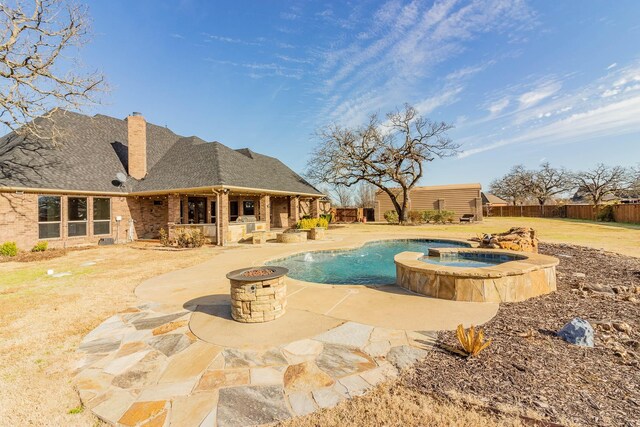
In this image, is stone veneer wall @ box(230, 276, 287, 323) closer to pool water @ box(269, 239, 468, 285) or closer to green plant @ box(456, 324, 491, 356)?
green plant @ box(456, 324, 491, 356)

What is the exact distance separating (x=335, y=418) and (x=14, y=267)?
42.3 ft

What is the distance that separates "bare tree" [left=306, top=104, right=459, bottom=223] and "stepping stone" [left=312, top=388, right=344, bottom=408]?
23629mm

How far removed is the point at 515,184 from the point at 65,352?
60474mm

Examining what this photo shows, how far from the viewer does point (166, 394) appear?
2.80 metres

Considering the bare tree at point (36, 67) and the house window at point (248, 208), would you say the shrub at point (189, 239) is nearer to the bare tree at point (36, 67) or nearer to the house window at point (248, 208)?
the house window at point (248, 208)

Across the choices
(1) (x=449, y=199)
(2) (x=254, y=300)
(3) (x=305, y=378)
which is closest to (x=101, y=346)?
(2) (x=254, y=300)

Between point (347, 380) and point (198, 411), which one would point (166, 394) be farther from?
point (347, 380)

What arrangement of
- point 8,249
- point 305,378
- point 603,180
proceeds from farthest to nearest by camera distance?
point 603,180
point 8,249
point 305,378

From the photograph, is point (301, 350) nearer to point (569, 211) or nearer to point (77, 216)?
point (77, 216)

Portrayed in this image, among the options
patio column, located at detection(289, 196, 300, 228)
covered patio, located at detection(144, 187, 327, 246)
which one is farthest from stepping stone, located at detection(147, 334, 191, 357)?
patio column, located at detection(289, 196, 300, 228)

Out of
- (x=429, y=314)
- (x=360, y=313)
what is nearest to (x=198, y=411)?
(x=360, y=313)

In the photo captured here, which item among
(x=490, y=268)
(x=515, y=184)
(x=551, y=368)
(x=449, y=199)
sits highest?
(x=515, y=184)

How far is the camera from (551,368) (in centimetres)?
300

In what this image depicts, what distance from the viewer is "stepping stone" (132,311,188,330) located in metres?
4.52
